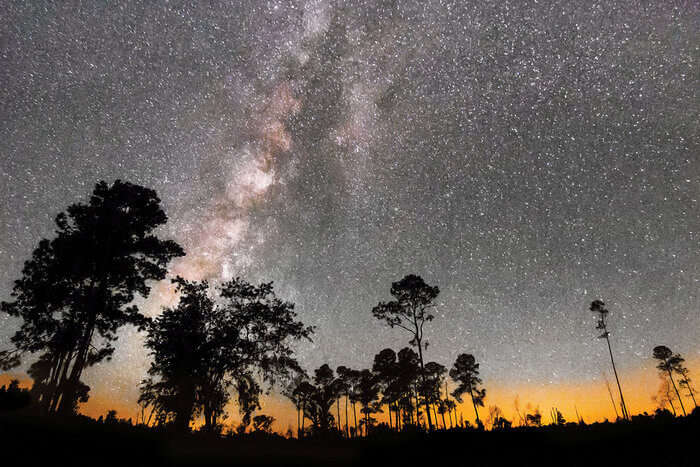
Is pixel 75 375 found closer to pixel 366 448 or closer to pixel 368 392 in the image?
pixel 366 448

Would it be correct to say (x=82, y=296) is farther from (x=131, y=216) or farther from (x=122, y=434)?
(x=122, y=434)

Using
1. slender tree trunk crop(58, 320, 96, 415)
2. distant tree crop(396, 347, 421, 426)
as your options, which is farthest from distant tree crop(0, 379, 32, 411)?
distant tree crop(396, 347, 421, 426)

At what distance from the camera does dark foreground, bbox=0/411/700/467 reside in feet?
30.5

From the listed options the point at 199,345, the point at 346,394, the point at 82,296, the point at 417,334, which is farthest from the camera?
the point at 346,394

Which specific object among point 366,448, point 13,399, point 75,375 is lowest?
point 366,448

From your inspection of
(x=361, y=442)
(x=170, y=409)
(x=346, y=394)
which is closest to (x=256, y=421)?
(x=346, y=394)

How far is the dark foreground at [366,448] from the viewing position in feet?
30.5

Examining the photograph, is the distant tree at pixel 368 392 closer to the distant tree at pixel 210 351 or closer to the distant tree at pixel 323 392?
the distant tree at pixel 323 392

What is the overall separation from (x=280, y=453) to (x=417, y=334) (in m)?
23.9

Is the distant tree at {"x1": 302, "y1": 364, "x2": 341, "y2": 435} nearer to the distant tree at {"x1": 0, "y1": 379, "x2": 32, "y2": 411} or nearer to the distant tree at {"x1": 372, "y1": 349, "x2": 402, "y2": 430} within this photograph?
the distant tree at {"x1": 372, "y1": 349, "x2": 402, "y2": 430}

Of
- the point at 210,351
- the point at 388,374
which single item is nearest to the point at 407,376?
the point at 388,374

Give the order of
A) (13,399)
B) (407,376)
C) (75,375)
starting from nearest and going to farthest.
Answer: (13,399) < (75,375) < (407,376)

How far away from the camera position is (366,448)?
12.7 metres

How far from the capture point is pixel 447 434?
43.6ft
